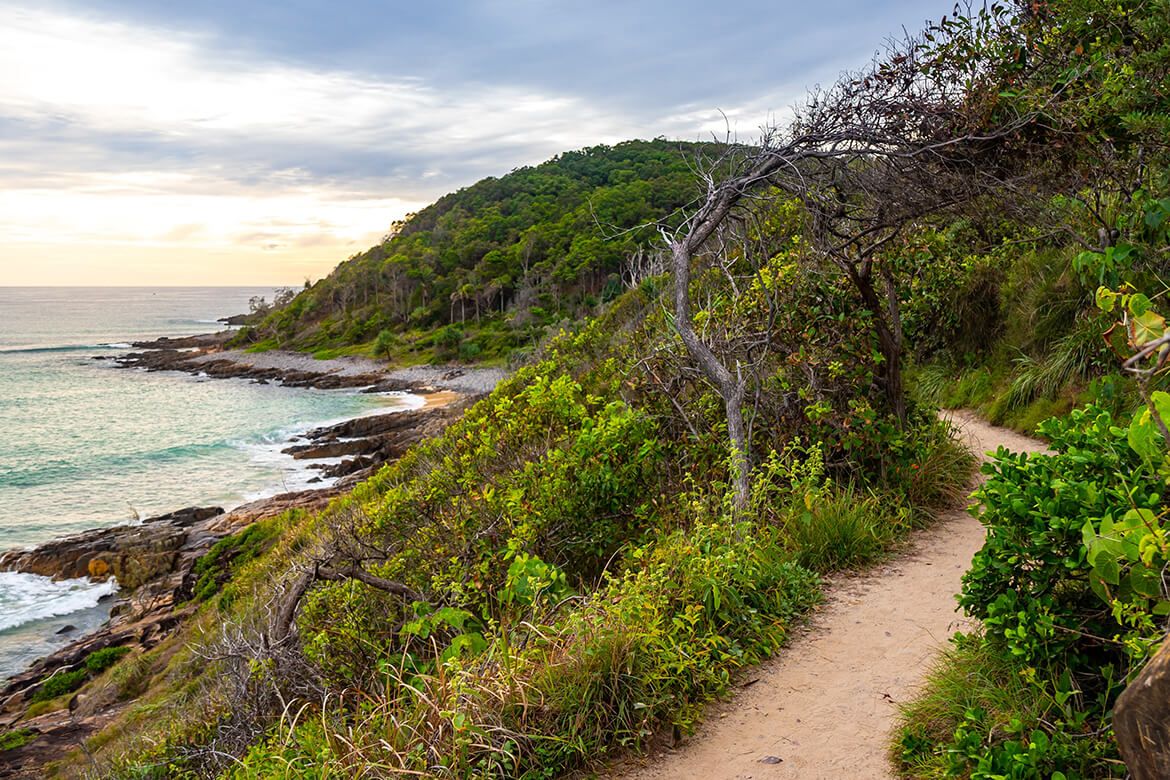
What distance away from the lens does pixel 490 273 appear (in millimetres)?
80750

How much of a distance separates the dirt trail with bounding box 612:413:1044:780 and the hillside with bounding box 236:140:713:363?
1979 inches

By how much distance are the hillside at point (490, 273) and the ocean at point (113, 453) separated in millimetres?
16775

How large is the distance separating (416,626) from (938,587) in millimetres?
3378

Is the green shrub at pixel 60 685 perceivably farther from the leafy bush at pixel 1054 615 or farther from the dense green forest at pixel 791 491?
the leafy bush at pixel 1054 615

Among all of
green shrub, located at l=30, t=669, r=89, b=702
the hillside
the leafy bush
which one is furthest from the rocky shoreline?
the hillside

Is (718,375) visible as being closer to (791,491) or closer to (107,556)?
(791,491)

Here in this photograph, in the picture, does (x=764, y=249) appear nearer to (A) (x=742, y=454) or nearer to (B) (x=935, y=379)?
(A) (x=742, y=454)

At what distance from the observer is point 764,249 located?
755 cm

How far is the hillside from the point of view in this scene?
6700cm

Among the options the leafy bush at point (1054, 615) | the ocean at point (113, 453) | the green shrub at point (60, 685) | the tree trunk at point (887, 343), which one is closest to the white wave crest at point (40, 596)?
the ocean at point (113, 453)

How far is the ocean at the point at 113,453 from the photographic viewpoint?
1911cm

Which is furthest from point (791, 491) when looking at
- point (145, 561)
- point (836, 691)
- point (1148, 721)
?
point (145, 561)

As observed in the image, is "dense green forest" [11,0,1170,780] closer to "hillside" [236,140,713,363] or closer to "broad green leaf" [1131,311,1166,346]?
"broad green leaf" [1131,311,1166,346]

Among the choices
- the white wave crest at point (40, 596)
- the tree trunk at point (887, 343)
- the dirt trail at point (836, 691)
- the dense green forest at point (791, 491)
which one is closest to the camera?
the dense green forest at point (791, 491)
